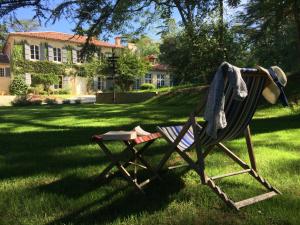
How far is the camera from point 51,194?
4207 millimetres

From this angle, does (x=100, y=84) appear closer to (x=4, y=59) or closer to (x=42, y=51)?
(x=42, y=51)

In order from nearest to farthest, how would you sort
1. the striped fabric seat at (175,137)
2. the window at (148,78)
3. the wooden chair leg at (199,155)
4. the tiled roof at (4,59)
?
the wooden chair leg at (199,155) < the striped fabric seat at (175,137) < the tiled roof at (4,59) < the window at (148,78)

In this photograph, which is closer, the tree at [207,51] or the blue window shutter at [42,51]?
the tree at [207,51]

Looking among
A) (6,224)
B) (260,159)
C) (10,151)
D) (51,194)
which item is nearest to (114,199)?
(51,194)

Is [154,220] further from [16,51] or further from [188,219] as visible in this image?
[16,51]

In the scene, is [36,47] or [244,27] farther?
[36,47]

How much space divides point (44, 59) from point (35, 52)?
1124 millimetres

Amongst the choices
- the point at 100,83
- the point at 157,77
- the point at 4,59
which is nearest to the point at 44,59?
the point at 4,59

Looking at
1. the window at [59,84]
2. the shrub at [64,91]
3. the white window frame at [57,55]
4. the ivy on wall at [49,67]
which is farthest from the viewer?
the white window frame at [57,55]

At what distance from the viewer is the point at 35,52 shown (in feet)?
145

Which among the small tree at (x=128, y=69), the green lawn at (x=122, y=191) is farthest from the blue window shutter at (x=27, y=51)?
the green lawn at (x=122, y=191)

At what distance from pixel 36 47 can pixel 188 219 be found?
43.2 metres

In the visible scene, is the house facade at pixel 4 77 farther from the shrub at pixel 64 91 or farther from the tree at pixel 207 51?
the tree at pixel 207 51

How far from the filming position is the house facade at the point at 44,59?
138 ft
